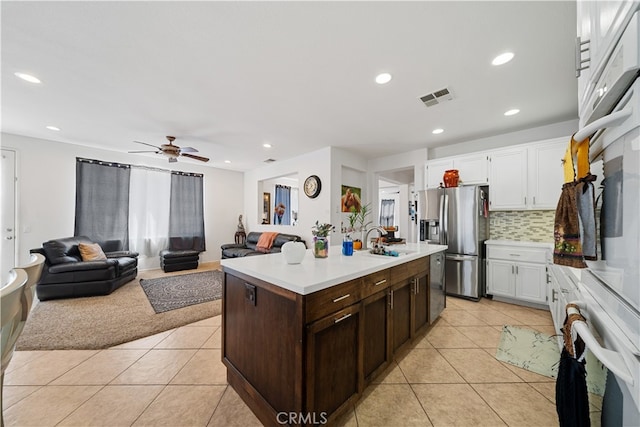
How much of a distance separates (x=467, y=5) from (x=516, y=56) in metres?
0.88

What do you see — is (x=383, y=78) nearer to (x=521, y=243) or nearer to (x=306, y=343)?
(x=306, y=343)

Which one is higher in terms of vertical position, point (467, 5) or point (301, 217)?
point (467, 5)

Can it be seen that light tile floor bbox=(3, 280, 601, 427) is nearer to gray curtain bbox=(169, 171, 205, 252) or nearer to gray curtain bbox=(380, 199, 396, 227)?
gray curtain bbox=(169, 171, 205, 252)

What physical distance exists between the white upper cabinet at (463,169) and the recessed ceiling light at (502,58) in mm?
1927

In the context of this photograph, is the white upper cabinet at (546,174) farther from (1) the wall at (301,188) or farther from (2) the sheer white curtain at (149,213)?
(2) the sheer white curtain at (149,213)

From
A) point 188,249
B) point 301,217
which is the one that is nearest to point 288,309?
point 301,217

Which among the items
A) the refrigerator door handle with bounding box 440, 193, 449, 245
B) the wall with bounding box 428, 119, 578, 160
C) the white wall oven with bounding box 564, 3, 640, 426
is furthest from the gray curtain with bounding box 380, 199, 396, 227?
the white wall oven with bounding box 564, 3, 640, 426

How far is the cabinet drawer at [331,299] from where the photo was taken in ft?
4.01

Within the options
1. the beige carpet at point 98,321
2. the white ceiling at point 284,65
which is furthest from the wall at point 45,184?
the beige carpet at point 98,321

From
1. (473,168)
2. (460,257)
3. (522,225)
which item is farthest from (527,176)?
(460,257)

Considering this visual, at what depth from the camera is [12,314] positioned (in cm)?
89

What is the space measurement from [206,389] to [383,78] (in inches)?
122

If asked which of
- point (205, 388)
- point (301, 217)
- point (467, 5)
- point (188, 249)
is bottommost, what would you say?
point (205, 388)

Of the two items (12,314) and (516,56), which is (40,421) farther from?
(516,56)
